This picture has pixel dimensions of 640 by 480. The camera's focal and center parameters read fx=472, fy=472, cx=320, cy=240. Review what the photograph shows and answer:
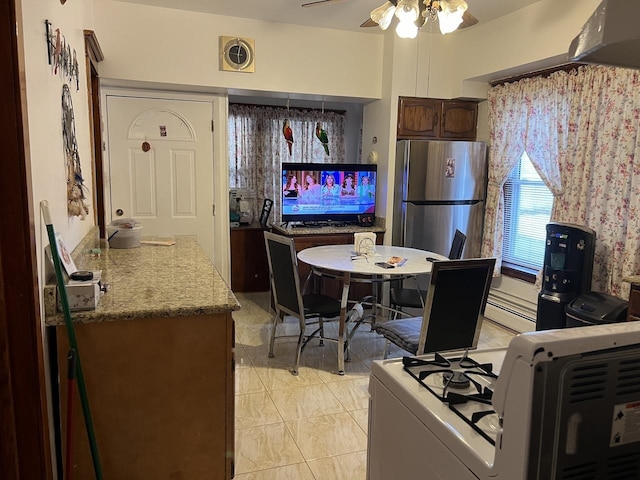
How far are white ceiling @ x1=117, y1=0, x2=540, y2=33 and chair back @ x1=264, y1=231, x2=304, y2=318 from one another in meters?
1.87

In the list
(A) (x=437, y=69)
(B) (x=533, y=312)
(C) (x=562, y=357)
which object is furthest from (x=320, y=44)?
(C) (x=562, y=357)

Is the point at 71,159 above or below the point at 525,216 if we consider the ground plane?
above

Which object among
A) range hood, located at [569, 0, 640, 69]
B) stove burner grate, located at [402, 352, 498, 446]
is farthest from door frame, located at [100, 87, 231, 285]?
range hood, located at [569, 0, 640, 69]

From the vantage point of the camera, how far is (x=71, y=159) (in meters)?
2.25

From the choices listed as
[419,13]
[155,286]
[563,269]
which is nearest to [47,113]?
[155,286]

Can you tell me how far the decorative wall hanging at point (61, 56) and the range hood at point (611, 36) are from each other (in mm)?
1803

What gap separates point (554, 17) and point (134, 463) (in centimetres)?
385

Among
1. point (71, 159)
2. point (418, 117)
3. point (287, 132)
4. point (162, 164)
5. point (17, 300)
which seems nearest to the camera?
point (17, 300)

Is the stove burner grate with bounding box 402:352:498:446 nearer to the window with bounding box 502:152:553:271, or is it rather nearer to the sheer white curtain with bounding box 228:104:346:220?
the window with bounding box 502:152:553:271

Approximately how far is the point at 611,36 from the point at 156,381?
5.55 ft

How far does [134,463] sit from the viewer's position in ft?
5.72

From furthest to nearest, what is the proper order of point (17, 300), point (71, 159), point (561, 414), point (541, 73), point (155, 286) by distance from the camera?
point (541, 73)
point (71, 159)
point (155, 286)
point (17, 300)
point (561, 414)

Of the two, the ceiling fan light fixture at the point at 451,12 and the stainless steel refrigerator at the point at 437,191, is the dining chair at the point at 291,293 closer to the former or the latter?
the stainless steel refrigerator at the point at 437,191

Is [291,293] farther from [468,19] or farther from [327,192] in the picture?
[468,19]
